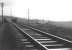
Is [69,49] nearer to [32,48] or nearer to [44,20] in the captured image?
[32,48]

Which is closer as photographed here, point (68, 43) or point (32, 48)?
point (32, 48)

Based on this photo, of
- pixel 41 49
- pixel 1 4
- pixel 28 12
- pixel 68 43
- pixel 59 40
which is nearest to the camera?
pixel 41 49

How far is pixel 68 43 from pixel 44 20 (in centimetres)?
2829

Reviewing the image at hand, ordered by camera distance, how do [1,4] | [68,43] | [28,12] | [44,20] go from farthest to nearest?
[28,12], [1,4], [44,20], [68,43]

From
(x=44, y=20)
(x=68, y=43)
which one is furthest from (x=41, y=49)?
(x=44, y=20)

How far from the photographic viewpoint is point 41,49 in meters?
6.95

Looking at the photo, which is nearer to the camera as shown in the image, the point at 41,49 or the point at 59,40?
the point at 41,49

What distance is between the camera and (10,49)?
713cm

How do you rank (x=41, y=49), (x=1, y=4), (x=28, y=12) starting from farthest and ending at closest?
1. (x=28, y=12)
2. (x=1, y=4)
3. (x=41, y=49)

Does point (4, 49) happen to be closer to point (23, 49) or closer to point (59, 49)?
point (23, 49)

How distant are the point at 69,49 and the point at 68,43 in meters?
1.42

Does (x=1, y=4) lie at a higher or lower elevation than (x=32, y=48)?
higher

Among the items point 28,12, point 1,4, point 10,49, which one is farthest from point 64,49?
point 28,12

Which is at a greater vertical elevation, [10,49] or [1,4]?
[1,4]
